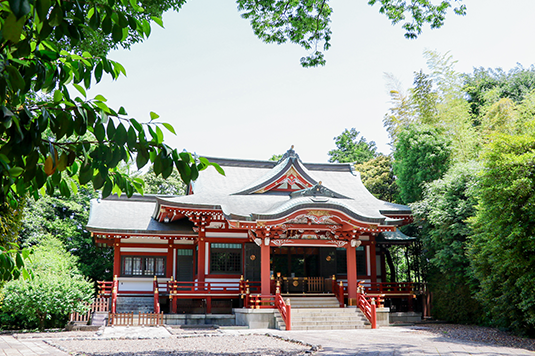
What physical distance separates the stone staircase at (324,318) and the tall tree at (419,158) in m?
6.79

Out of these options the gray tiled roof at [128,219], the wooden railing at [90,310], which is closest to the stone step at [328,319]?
the gray tiled roof at [128,219]

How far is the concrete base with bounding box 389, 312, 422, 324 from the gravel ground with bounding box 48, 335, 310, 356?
6.92 meters

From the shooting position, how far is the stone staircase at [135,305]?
17.1m

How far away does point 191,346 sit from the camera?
9453mm

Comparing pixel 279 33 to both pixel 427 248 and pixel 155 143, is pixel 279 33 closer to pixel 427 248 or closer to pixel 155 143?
pixel 155 143

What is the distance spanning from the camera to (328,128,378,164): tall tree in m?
47.1

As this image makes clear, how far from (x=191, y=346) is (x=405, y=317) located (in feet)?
31.9

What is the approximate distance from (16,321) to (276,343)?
14.0 m

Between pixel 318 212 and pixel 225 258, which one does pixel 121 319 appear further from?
pixel 318 212

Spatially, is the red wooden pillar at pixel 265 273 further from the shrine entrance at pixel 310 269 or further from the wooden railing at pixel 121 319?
the wooden railing at pixel 121 319

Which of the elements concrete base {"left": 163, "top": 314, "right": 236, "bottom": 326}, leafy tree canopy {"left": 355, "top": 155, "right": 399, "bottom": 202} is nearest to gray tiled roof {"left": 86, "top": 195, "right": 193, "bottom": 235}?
concrete base {"left": 163, "top": 314, "right": 236, "bottom": 326}

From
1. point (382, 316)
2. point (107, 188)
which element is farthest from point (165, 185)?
point (107, 188)

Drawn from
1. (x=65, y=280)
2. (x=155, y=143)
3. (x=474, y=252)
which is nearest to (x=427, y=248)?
(x=474, y=252)

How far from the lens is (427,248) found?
16875 millimetres
